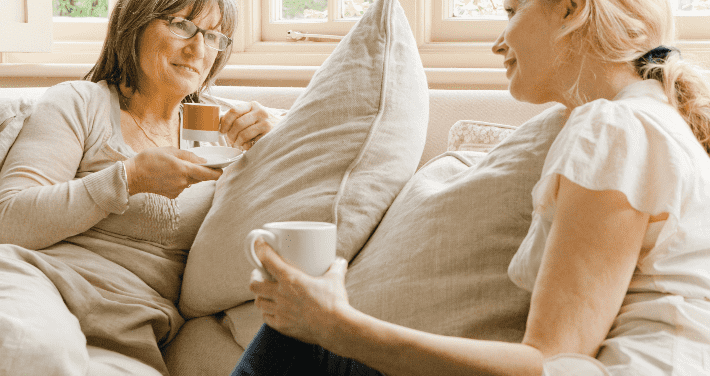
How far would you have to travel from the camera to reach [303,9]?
262 cm

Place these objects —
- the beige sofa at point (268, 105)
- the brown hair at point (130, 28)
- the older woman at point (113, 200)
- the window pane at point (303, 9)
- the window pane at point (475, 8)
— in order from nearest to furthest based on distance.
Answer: the older woman at point (113, 200), the beige sofa at point (268, 105), the brown hair at point (130, 28), the window pane at point (475, 8), the window pane at point (303, 9)

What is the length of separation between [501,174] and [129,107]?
108cm

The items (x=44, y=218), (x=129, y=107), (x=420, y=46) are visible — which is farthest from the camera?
(x=420, y=46)

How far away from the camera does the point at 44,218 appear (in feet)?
4.08

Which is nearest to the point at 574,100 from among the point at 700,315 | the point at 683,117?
the point at 683,117

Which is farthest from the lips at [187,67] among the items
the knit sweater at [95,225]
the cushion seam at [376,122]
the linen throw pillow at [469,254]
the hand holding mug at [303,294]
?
the hand holding mug at [303,294]

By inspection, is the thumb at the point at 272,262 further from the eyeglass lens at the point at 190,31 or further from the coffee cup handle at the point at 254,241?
the eyeglass lens at the point at 190,31

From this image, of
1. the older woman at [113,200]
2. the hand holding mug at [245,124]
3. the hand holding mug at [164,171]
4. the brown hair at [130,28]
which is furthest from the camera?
the brown hair at [130,28]

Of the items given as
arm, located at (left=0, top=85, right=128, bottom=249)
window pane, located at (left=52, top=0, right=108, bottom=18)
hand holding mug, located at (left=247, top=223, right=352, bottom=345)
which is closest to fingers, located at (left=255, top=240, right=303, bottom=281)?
hand holding mug, located at (left=247, top=223, right=352, bottom=345)

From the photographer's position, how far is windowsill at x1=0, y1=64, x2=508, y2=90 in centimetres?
192

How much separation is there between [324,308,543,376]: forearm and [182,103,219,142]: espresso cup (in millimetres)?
692

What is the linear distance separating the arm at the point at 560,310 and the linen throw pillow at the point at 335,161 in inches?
14.8

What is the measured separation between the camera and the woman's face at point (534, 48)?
90 cm

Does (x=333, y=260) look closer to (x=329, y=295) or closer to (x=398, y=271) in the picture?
(x=329, y=295)
